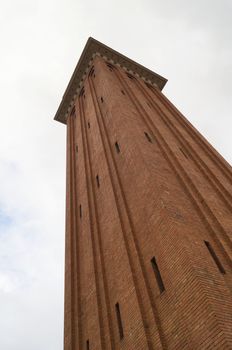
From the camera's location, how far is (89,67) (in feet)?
94.9

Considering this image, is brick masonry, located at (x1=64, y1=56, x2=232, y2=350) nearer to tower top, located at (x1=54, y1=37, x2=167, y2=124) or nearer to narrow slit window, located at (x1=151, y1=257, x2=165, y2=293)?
narrow slit window, located at (x1=151, y1=257, x2=165, y2=293)

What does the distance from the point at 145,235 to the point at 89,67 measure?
20.7 metres

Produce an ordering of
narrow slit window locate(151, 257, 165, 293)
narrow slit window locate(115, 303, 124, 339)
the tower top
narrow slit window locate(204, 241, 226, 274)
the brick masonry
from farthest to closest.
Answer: the tower top → narrow slit window locate(115, 303, 124, 339) → narrow slit window locate(151, 257, 165, 293) → narrow slit window locate(204, 241, 226, 274) → the brick masonry

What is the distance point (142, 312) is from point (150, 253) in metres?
1.61

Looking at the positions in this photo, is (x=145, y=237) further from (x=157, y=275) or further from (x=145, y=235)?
(x=157, y=275)

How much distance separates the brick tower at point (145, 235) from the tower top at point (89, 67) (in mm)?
8383

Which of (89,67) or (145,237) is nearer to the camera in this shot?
(145,237)

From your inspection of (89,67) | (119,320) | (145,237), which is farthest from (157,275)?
(89,67)

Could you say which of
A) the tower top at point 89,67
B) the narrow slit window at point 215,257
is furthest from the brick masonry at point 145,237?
the tower top at point 89,67

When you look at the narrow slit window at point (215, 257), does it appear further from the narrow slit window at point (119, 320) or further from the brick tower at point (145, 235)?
the narrow slit window at point (119, 320)

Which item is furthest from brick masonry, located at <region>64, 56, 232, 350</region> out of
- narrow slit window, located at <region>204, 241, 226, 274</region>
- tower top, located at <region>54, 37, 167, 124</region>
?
tower top, located at <region>54, 37, 167, 124</region>

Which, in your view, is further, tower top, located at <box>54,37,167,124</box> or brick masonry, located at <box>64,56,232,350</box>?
tower top, located at <box>54,37,167,124</box>

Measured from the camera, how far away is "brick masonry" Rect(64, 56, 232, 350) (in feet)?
26.9

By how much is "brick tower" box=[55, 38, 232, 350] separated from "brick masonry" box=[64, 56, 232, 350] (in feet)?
0.10
